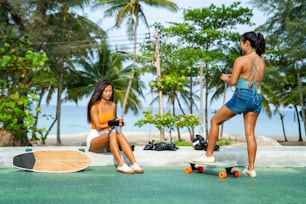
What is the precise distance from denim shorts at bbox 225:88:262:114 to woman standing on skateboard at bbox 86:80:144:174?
1.29m

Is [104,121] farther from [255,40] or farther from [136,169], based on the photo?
[255,40]

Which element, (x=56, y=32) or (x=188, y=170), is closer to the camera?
(x=188, y=170)

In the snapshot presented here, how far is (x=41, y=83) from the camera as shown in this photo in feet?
30.7

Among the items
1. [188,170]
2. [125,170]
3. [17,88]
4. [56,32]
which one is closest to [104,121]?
[125,170]

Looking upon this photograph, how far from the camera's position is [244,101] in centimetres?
461

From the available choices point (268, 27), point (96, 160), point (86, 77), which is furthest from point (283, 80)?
point (96, 160)

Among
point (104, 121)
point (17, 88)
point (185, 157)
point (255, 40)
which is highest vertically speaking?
point (255, 40)

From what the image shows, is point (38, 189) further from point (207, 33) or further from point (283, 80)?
point (283, 80)

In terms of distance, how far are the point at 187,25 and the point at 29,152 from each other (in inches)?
667

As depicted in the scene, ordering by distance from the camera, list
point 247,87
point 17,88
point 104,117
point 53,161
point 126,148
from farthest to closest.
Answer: point 17,88 < point 104,117 < point 53,161 < point 126,148 < point 247,87

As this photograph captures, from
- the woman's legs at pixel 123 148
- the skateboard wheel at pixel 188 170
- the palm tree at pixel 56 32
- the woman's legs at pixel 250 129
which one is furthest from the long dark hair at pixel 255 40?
the palm tree at pixel 56 32

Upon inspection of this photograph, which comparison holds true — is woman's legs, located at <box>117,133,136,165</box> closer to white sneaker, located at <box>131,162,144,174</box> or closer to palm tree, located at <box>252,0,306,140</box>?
white sneaker, located at <box>131,162,144,174</box>

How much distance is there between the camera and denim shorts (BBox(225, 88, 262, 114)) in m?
4.59

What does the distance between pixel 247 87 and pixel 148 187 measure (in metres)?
1.50
